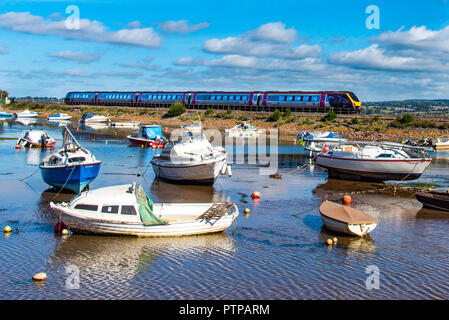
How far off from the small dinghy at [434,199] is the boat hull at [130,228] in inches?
531

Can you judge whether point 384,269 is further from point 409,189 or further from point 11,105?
point 11,105

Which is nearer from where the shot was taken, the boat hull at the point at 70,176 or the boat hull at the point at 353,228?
the boat hull at the point at 353,228

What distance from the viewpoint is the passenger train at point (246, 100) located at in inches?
3364

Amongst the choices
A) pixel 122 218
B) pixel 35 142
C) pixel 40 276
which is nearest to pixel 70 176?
pixel 122 218

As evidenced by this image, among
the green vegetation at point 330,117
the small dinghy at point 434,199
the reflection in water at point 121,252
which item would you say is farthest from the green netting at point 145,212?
the green vegetation at point 330,117

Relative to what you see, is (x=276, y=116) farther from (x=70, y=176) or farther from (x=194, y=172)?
(x=70, y=176)

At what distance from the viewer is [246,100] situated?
98.0 m

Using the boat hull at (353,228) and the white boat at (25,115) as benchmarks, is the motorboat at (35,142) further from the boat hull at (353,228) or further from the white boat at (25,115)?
the white boat at (25,115)

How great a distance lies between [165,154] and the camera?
34.0 meters

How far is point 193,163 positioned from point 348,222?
13.3 m

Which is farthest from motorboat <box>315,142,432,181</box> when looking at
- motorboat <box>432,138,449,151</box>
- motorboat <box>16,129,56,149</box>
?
motorboat <box>16,129,56,149</box>

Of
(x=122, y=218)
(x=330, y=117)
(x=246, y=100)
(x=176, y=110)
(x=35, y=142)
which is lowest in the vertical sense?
(x=122, y=218)
